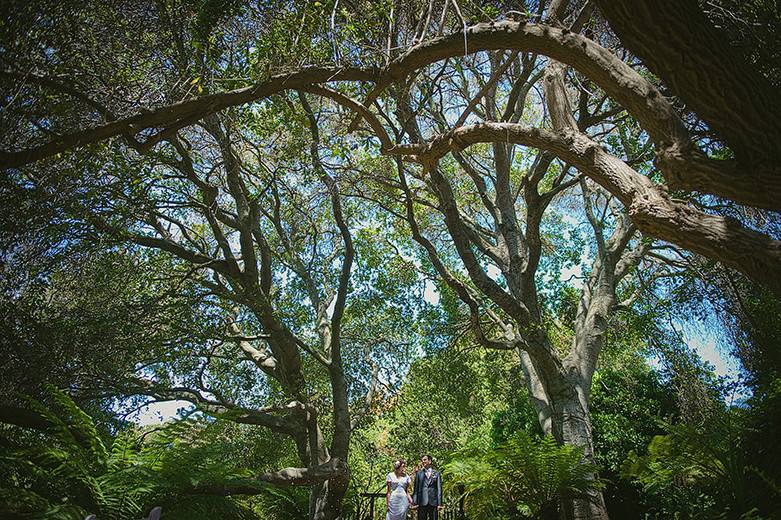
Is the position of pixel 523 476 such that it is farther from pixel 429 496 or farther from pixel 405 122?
pixel 405 122

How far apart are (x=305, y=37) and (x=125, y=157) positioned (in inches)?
136

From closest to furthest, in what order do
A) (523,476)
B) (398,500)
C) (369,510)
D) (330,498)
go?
(523,476)
(398,500)
(330,498)
(369,510)

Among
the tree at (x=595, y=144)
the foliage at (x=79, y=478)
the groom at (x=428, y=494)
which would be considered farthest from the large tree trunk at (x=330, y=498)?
the tree at (x=595, y=144)

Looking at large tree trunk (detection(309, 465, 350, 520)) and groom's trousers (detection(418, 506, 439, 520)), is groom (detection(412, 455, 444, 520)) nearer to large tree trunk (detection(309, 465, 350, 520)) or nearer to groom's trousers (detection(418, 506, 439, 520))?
groom's trousers (detection(418, 506, 439, 520))

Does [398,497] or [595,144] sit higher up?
[595,144]

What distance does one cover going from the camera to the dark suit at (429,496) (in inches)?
330

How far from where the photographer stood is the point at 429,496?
8.41m

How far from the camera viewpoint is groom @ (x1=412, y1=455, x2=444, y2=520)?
838 centimetres

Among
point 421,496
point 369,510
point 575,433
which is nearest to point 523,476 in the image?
point 575,433

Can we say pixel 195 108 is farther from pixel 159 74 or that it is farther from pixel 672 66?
pixel 672 66

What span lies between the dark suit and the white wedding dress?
0.24 metres

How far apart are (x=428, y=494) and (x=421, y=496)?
0.13m

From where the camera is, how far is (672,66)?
288cm

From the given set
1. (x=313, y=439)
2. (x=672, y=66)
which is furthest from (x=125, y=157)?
(x=672, y=66)
